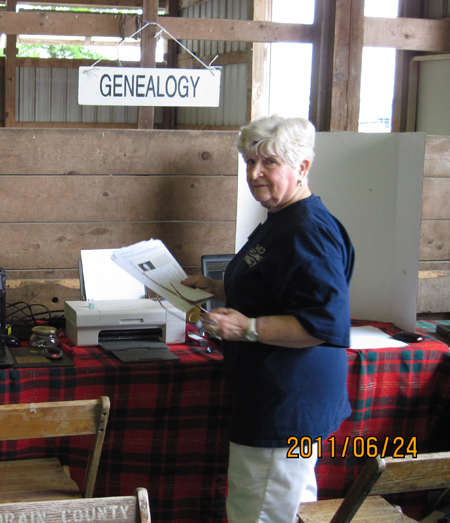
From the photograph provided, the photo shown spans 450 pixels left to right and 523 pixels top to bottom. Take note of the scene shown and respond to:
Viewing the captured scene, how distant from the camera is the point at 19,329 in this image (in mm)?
2201

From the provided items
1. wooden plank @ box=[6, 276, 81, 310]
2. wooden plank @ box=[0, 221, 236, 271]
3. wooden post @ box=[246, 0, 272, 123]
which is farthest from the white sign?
wooden post @ box=[246, 0, 272, 123]

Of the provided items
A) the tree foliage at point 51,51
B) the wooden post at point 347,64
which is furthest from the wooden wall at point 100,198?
the tree foliage at point 51,51

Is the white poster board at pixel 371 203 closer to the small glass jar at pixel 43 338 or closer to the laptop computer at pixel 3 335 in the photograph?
the small glass jar at pixel 43 338

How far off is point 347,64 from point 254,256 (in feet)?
4.89

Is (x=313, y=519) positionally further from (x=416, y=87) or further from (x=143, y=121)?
(x=416, y=87)

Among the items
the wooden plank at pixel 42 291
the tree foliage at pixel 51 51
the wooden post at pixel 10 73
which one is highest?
the tree foliage at pixel 51 51

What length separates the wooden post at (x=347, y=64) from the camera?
262 centimetres

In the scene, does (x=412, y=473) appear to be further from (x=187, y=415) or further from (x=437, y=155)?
(x=437, y=155)

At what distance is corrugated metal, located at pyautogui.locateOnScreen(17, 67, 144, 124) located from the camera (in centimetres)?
978

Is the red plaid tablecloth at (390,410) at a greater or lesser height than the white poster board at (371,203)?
lesser

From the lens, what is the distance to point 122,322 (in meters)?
2.03

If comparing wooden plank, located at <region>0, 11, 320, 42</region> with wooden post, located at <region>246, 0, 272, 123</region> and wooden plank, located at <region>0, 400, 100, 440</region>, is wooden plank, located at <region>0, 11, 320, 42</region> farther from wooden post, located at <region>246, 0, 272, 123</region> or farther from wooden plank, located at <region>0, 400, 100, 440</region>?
wooden post, located at <region>246, 0, 272, 123</region>

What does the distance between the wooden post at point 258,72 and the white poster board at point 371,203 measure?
4.26 meters

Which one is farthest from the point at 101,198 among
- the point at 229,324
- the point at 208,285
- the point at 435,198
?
the point at 435,198
